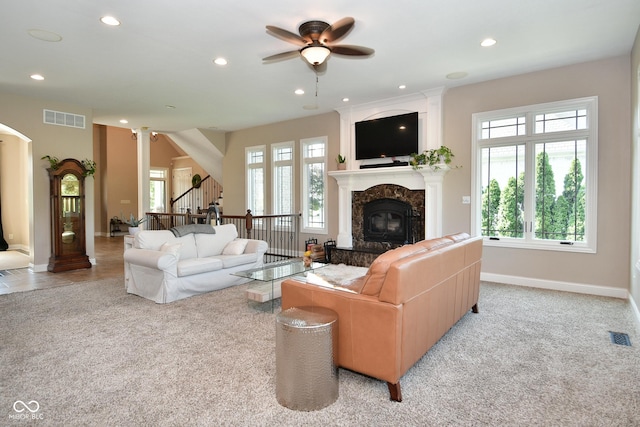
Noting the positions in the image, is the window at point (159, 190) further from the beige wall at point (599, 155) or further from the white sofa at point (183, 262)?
the beige wall at point (599, 155)

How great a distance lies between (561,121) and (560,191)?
0.97m

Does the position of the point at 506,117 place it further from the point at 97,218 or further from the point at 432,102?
the point at 97,218

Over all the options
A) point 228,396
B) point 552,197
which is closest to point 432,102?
point 552,197

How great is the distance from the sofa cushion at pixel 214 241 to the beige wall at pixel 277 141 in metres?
2.44

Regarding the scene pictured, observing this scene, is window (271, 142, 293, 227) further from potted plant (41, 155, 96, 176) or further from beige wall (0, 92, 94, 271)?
beige wall (0, 92, 94, 271)

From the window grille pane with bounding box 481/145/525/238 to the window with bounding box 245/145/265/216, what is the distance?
516 centimetres

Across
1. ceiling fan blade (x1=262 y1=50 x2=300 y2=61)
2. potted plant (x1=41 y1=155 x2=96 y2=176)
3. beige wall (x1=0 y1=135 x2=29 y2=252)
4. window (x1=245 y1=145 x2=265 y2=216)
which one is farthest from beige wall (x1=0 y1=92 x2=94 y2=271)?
ceiling fan blade (x1=262 y1=50 x2=300 y2=61)

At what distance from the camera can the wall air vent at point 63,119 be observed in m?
6.35

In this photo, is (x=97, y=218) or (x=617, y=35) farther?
(x=97, y=218)

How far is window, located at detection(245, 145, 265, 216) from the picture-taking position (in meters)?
8.76

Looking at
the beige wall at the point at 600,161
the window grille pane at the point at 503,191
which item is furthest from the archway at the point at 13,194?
the window grille pane at the point at 503,191

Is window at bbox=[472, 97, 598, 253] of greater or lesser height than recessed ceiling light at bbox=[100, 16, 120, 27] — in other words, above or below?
below

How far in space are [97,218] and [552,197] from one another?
43.0ft

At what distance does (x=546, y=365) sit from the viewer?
2.70 meters
